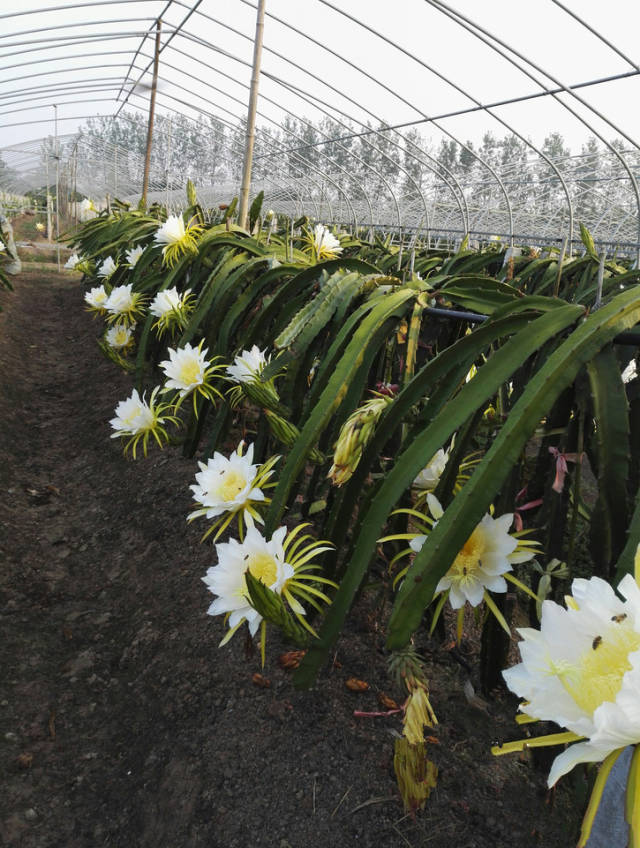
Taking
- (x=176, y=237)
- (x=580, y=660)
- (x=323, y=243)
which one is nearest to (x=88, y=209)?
(x=176, y=237)

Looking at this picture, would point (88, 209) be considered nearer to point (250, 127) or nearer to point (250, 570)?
point (250, 127)

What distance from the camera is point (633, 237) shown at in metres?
9.30

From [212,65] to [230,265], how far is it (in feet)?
19.5

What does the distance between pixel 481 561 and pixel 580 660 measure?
22cm

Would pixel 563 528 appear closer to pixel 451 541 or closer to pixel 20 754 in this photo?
pixel 451 541

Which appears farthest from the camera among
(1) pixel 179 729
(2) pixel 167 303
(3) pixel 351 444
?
(2) pixel 167 303

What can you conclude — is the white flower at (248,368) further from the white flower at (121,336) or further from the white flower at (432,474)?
the white flower at (121,336)

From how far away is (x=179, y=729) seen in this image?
2.89ft

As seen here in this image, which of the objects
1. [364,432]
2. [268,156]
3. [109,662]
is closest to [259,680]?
[109,662]

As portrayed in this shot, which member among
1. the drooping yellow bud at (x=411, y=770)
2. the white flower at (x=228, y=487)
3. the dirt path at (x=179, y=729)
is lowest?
the dirt path at (x=179, y=729)

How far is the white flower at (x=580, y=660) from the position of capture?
1.05ft

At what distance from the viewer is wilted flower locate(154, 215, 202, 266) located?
5.14 feet

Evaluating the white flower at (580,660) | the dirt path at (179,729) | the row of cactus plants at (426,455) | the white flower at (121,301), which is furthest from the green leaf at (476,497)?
the white flower at (121,301)

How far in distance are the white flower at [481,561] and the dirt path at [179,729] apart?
0.33 m
